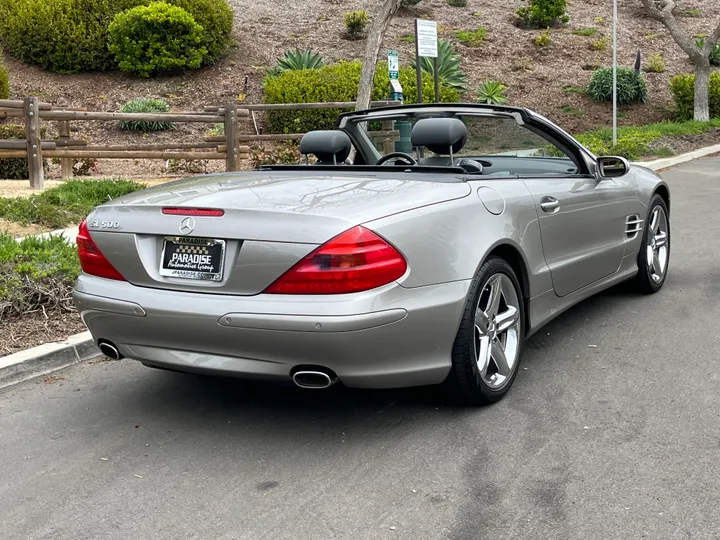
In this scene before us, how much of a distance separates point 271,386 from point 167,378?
2.22 feet

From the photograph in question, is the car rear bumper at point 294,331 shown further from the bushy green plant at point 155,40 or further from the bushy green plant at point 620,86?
the bushy green plant at point 620,86

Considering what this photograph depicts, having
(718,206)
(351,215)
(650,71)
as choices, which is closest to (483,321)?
(351,215)

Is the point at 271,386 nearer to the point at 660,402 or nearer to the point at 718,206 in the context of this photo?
the point at 660,402

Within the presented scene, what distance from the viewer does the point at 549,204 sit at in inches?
202

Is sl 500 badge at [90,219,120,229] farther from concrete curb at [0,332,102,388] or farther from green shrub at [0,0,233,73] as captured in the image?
green shrub at [0,0,233,73]

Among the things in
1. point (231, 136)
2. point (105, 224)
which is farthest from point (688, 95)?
point (105, 224)

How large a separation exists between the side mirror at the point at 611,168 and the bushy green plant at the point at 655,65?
22.4 m

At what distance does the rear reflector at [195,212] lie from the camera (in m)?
4.09

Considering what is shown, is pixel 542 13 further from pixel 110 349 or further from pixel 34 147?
pixel 110 349

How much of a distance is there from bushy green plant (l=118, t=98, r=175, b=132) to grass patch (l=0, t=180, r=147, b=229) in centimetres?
812

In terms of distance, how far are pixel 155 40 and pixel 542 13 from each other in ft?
42.7

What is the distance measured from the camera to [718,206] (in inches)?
458

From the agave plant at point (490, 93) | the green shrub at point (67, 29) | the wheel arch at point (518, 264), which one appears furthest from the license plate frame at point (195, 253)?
the green shrub at point (67, 29)

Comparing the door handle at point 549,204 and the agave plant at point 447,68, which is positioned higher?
the agave plant at point 447,68
